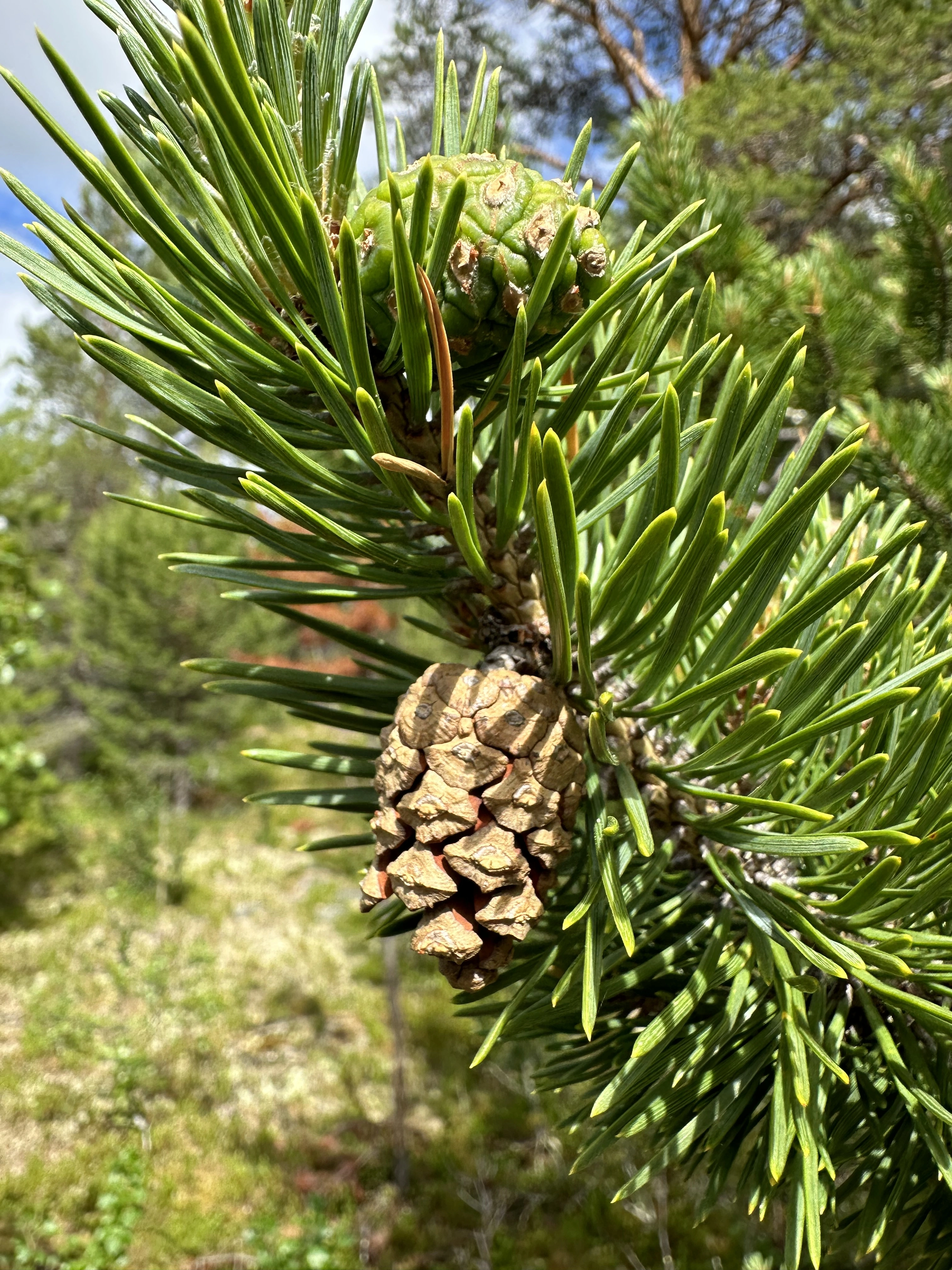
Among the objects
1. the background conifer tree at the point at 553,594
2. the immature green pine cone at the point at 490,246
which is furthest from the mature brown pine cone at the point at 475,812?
the immature green pine cone at the point at 490,246

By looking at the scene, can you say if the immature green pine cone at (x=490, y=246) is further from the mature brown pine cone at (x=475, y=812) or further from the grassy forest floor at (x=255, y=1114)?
the grassy forest floor at (x=255, y=1114)

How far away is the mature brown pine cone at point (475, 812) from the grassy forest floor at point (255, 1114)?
0.98 m

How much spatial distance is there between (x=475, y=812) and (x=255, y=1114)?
380 cm

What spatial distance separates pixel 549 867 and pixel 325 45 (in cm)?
37

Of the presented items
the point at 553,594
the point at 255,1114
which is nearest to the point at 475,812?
the point at 553,594

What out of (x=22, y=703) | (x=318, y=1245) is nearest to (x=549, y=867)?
(x=318, y=1245)

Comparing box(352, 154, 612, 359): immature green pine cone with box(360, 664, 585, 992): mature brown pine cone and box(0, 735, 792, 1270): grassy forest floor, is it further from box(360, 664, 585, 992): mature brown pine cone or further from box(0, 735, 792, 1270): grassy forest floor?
box(0, 735, 792, 1270): grassy forest floor

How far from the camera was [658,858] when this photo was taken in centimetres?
40

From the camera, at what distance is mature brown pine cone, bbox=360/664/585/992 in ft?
1.04

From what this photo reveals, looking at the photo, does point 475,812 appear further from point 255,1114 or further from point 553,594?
point 255,1114

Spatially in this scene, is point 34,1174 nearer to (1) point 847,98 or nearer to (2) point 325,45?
(2) point 325,45

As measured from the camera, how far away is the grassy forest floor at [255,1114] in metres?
2.44

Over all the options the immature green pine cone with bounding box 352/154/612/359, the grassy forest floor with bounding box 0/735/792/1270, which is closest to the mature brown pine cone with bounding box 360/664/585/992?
the immature green pine cone with bounding box 352/154/612/359

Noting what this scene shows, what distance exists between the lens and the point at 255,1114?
3355 mm
